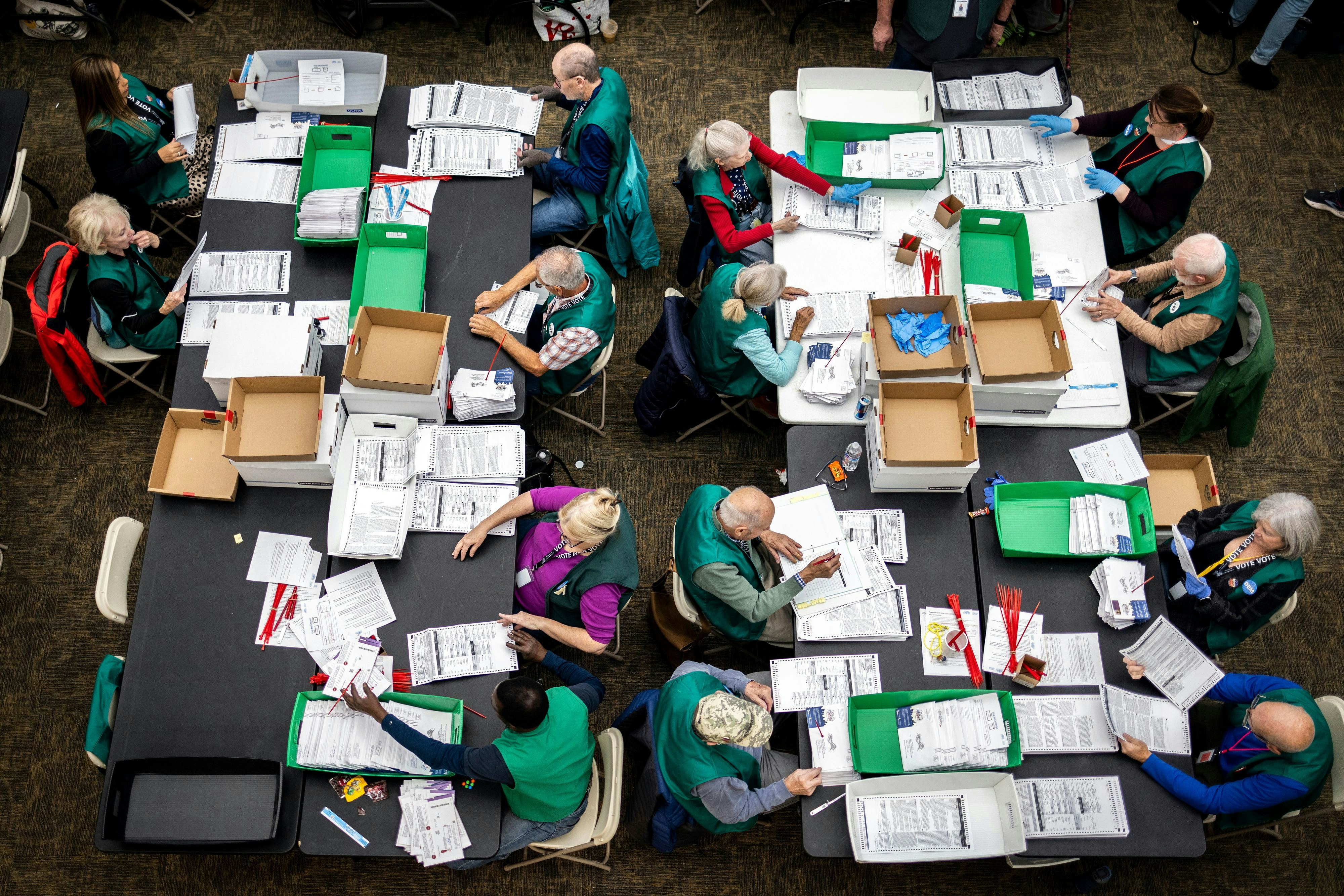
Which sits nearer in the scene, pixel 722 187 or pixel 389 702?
pixel 389 702

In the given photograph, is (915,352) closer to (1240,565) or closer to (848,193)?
(848,193)

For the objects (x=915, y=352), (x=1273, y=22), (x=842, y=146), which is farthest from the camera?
(x=1273, y=22)

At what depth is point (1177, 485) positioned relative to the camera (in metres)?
4.75

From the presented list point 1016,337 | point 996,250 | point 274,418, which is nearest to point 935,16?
point 996,250

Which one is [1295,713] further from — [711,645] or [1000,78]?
[1000,78]

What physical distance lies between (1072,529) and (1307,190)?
403cm

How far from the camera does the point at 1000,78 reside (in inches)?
212

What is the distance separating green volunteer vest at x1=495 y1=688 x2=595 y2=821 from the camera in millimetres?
3486

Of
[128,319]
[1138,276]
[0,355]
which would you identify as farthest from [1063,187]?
[0,355]

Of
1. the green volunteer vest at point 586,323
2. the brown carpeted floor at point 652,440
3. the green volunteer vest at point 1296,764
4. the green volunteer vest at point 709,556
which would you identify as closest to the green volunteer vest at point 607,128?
the green volunteer vest at point 586,323

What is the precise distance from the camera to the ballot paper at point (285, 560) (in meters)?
4.03

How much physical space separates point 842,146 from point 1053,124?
1.19 meters

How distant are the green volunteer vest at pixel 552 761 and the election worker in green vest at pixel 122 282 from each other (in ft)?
9.84

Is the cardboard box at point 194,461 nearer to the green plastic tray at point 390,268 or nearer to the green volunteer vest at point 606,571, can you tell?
the green plastic tray at point 390,268
